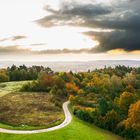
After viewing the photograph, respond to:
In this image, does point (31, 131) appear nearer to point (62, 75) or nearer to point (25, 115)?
point (25, 115)

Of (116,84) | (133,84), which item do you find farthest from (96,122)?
(133,84)

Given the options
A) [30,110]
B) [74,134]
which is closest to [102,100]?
[30,110]

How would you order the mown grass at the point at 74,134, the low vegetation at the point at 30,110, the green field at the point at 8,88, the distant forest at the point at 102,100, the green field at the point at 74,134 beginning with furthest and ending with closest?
1. the green field at the point at 8,88
2. the low vegetation at the point at 30,110
3. the distant forest at the point at 102,100
4. the green field at the point at 74,134
5. the mown grass at the point at 74,134

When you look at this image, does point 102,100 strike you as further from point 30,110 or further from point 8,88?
point 8,88

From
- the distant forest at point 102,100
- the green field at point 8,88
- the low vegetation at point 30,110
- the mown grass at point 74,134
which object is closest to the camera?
the mown grass at point 74,134

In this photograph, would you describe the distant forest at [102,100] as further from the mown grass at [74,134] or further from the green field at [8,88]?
the green field at [8,88]

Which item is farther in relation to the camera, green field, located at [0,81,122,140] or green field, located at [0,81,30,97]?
green field, located at [0,81,30,97]

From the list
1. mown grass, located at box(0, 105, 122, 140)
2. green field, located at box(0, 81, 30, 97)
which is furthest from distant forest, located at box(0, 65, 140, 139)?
green field, located at box(0, 81, 30, 97)

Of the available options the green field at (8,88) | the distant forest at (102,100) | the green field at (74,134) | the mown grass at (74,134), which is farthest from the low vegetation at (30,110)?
the green field at (8,88)

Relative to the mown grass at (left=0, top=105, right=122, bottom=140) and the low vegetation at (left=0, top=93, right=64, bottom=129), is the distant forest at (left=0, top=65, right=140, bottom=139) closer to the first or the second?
the mown grass at (left=0, top=105, right=122, bottom=140)
